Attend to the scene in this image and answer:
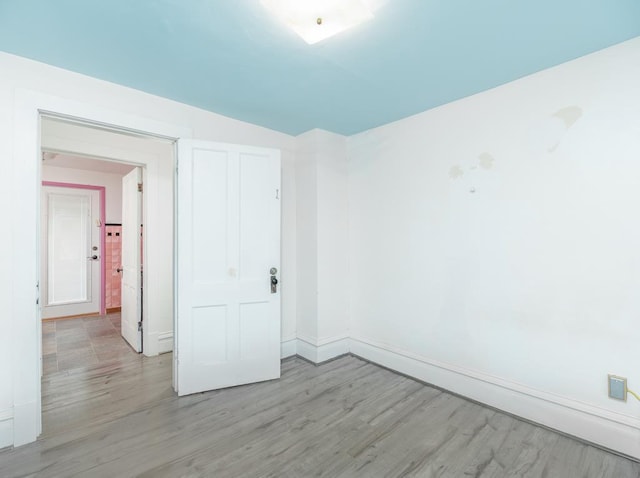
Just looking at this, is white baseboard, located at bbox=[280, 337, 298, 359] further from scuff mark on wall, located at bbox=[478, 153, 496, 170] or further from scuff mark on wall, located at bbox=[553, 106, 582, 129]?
scuff mark on wall, located at bbox=[553, 106, 582, 129]

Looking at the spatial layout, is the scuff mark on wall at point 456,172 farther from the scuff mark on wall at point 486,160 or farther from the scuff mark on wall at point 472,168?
the scuff mark on wall at point 486,160

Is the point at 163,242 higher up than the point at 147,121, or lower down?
lower down

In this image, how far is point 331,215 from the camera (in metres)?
3.29

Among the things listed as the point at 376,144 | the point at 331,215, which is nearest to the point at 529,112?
the point at 376,144

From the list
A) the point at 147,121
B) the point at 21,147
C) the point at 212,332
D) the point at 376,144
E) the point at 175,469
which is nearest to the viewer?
the point at 175,469

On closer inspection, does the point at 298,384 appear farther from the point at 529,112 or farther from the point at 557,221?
the point at 529,112

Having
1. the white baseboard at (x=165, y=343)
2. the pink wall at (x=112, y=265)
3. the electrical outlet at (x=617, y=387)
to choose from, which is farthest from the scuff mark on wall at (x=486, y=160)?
the pink wall at (x=112, y=265)

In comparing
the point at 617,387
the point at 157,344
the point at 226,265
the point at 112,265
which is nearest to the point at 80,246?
the point at 112,265

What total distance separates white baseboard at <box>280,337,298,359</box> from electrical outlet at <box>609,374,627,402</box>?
253 centimetres

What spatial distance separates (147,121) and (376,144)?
6.72 feet

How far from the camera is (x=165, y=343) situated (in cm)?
343

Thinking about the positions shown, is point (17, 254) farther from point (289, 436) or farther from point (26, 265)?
point (289, 436)

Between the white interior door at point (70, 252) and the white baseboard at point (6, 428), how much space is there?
12.6 ft

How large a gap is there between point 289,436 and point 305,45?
2404 mm
